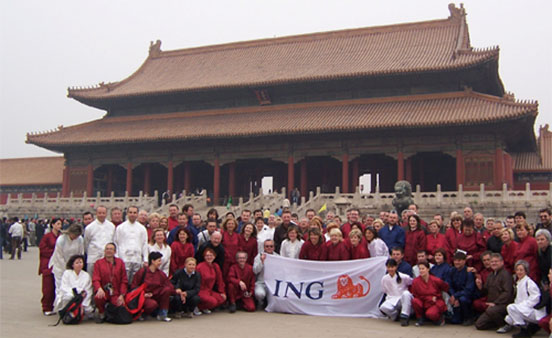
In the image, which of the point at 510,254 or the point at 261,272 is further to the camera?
the point at 261,272

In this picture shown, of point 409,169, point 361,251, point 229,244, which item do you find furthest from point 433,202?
point 229,244

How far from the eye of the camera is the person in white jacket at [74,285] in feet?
28.4

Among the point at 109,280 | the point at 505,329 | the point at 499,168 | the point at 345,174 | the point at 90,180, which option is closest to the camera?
the point at 505,329

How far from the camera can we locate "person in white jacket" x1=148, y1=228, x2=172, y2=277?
9438mm

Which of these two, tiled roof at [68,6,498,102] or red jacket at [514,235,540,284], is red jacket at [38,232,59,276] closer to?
red jacket at [514,235,540,284]

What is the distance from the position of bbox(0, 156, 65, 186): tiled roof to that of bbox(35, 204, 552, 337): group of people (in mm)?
30026

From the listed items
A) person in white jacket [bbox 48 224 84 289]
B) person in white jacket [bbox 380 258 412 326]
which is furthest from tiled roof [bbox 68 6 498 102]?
person in white jacket [bbox 48 224 84 289]

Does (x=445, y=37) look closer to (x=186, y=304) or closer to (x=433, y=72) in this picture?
(x=433, y=72)

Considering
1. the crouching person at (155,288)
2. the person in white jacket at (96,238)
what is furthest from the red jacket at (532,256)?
the person in white jacket at (96,238)

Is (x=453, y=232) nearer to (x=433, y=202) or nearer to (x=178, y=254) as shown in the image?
(x=178, y=254)

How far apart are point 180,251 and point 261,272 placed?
1525 mm

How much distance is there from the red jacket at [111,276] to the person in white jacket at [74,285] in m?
0.18

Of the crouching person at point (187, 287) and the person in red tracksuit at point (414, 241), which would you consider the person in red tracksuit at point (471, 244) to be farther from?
the crouching person at point (187, 287)

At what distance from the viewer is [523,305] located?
316 inches
